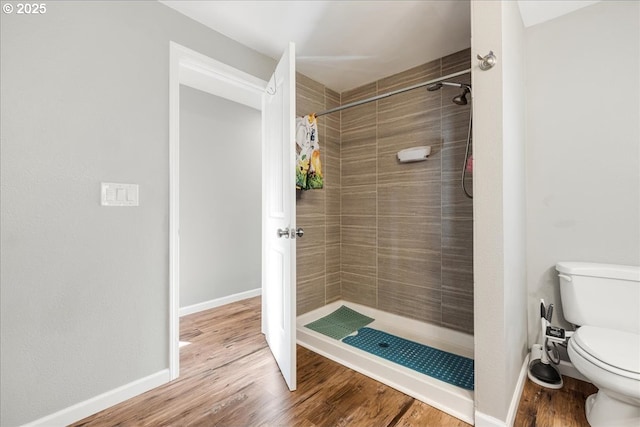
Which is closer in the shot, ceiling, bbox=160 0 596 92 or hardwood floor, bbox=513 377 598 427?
hardwood floor, bbox=513 377 598 427

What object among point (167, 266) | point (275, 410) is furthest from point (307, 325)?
point (167, 266)

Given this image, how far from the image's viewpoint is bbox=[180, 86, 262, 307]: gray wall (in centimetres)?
305

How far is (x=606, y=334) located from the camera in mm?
1463

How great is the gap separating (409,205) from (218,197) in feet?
6.87

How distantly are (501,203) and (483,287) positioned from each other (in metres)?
0.41

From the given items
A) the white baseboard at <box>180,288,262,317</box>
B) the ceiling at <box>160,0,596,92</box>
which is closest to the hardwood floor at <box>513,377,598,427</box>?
the ceiling at <box>160,0,596,92</box>

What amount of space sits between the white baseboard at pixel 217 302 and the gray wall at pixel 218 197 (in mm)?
46

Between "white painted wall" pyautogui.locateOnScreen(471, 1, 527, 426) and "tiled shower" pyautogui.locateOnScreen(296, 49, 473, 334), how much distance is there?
0.79m

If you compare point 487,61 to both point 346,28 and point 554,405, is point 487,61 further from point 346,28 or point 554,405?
point 554,405

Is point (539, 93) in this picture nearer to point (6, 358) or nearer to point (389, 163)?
point (389, 163)

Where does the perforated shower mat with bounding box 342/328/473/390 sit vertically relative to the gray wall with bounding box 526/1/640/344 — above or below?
below

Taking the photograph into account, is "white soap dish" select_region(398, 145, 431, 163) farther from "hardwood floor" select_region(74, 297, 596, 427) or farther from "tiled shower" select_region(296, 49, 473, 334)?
"hardwood floor" select_region(74, 297, 596, 427)

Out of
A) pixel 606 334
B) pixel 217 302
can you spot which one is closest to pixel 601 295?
pixel 606 334

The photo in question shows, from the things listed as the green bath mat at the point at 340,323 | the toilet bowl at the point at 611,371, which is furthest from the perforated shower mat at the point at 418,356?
the toilet bowl at the point at 611,371
